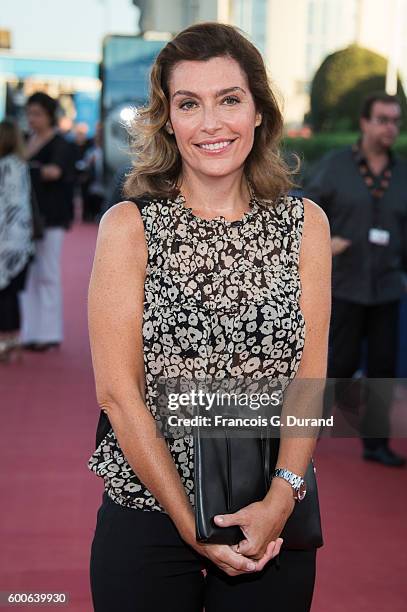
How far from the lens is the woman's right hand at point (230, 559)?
1985 mm

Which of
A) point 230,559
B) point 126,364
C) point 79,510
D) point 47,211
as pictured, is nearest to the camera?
point 230,559

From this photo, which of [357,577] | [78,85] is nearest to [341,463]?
[357,577]

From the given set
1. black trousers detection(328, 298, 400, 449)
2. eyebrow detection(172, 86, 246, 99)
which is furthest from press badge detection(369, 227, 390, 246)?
eyebrow detection(172, 86, 246, 99)

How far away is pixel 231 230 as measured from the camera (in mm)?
2234

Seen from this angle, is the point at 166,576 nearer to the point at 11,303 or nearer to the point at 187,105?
the point at 187,105

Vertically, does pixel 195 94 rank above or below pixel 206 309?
above

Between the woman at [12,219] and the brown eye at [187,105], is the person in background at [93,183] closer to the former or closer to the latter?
the woman at [12,219]

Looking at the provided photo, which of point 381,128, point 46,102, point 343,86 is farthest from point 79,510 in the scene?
point 343,86

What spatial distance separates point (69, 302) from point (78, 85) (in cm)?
2337

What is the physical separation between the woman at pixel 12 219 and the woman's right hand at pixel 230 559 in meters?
6.18

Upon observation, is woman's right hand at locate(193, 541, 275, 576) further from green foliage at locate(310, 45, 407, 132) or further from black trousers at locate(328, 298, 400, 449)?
green foliage at locate(310, 45, 407, 132)

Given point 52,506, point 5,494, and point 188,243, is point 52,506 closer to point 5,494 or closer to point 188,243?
point 5,494

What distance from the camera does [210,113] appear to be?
2199 mm

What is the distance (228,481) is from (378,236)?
3603 millimetres
